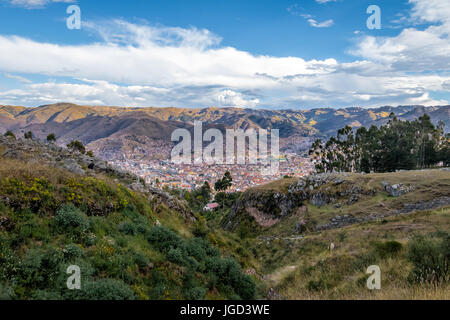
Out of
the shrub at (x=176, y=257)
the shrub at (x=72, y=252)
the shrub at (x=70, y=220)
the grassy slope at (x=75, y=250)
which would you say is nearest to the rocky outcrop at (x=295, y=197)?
the shrub at (x=176, y=257)

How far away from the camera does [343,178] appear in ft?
Answer: 99.6

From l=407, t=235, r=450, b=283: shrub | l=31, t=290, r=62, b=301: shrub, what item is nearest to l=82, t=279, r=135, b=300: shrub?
l=31, t=290, r=62, b=301: shrub

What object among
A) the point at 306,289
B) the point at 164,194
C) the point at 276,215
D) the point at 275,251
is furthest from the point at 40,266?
the point at 276,215

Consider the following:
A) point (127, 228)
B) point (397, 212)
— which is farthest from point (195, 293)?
point (397, 212)

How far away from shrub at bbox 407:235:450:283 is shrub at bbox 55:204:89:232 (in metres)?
9.88

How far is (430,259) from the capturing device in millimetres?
7125

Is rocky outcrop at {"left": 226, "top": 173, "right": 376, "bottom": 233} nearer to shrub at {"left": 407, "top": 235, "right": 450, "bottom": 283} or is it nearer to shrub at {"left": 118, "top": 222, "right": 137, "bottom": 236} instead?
shrub at {"left": 407, "top": 235, "right": 450, "bottom": 283}

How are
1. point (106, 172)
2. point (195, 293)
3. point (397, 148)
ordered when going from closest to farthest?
point (195, 293) → point (106, 172) → point (397, 148)

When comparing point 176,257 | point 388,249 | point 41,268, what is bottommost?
point 388,249

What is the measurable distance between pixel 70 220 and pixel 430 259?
36.8 feet

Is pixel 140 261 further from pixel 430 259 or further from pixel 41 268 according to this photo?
pixel 430 259

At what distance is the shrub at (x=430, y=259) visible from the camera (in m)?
6.53

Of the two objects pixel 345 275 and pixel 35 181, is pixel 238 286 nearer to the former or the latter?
pixel 345 275

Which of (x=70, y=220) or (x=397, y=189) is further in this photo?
(x=397, y=189)
